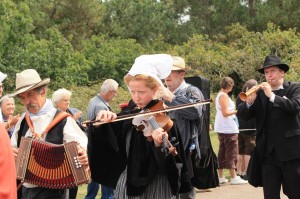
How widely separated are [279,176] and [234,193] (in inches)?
139

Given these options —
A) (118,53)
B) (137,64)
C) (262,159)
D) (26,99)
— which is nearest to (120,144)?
(137,64)

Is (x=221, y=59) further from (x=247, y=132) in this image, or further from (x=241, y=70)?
(x=247, y=132)

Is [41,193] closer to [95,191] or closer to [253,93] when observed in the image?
[253,93]

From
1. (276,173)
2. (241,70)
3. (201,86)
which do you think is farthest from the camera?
(241,70)

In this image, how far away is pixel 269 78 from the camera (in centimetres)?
738

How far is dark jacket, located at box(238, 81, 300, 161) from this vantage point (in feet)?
23.2

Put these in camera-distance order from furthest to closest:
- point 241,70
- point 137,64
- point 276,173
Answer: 1. point 241,70
2. point 276,173
3. point 137,64

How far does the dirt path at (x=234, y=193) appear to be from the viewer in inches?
405

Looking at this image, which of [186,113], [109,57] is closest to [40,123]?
[186,113]

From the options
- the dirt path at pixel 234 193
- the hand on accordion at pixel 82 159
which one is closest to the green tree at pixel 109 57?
the dirt path at pixel 234 193

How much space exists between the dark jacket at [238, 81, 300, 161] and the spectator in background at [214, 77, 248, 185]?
4076mm

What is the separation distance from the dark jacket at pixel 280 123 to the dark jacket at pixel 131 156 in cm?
212

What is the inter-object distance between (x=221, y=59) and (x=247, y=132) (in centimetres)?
2053

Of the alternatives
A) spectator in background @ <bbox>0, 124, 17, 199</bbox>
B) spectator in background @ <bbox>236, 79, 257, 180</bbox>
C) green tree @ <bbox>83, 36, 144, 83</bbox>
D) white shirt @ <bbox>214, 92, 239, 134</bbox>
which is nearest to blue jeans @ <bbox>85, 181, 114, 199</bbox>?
white shirt @ <bbox>214, 92, 239, 134</bbox>
